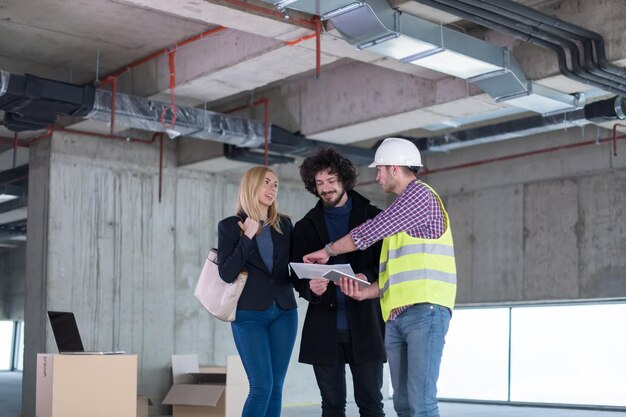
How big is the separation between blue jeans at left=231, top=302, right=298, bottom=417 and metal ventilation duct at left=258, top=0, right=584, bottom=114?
1830mm

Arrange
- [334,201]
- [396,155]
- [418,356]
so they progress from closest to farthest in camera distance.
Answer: [418,356] → [396,155] → [334,201]

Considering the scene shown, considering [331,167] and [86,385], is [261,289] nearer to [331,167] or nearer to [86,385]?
[331,167]

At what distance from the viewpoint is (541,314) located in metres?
9.73

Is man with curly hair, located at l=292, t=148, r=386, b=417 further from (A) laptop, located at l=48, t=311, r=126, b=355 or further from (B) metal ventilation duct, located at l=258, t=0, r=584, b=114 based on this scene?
(A) laptop, located at l=48, t=311, r=126, b=355

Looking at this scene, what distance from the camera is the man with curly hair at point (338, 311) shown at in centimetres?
362

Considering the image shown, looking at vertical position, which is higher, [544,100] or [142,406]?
[544,100]

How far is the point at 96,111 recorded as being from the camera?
6758mm

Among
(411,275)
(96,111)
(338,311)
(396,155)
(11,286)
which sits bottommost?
(338,311)

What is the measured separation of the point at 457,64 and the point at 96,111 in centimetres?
275

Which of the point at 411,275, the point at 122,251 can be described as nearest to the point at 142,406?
the point at 122,251

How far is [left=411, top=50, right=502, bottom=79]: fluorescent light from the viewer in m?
5.72

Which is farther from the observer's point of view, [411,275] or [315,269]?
[315,269]

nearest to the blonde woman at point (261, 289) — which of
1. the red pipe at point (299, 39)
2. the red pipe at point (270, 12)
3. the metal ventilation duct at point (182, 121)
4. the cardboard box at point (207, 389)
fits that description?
the red pipe at point (270, 12)

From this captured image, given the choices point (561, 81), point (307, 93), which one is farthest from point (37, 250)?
point (561, 81)
